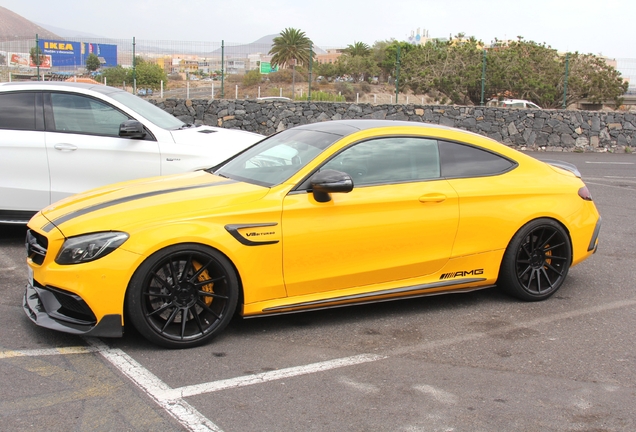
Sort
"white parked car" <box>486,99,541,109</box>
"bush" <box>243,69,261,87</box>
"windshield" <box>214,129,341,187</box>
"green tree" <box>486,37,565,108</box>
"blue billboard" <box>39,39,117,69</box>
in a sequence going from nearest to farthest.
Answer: "windshield" <box>214,129,341,187</box> → "blue billboard" <box>39,39,117,69</box> → "bush" <box>243,69,261,87</box> → "white parked car" <box>486,99,541,109</box> → "green tree" <box>486,37,565,108</box>

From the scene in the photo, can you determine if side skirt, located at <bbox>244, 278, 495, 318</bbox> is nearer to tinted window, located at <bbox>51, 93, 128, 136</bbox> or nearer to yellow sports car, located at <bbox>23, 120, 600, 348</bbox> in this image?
yellow sports car, located at <bbox>23, 120, 600, 348</bbox>

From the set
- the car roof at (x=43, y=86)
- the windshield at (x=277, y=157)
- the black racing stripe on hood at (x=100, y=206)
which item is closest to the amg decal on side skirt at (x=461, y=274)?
the windshield at (x=277, y=157)

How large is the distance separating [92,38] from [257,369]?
1913 cm

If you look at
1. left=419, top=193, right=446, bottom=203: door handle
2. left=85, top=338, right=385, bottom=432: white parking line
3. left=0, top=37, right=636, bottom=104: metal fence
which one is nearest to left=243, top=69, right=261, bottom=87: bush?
left=0, top=37, right=636, bottom=104: metal fence

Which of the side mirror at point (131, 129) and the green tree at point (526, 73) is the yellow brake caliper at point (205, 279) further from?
the green tree at point (526, 73)

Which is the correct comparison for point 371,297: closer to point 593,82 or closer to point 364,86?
point 593,82

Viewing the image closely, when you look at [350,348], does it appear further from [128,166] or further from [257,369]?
[128,166]

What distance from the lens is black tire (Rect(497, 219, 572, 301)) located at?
17.9 ft

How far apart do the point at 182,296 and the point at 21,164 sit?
3.62 metres

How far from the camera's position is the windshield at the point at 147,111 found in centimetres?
760

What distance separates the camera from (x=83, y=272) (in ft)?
13.7

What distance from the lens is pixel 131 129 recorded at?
718 centimetres

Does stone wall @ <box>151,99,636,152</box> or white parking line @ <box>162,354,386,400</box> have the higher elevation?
stone wall @ <box>151,99,636,152</box>

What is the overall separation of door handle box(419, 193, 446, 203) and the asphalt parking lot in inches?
35.7
